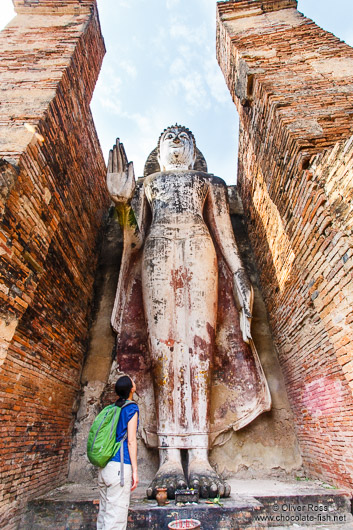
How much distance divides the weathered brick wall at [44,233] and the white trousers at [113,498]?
108 cm

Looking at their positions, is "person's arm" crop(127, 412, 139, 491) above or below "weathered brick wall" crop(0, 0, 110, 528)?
below

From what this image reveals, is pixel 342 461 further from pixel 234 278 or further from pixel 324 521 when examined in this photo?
pixel 234 278

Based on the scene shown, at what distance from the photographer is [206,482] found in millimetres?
3094

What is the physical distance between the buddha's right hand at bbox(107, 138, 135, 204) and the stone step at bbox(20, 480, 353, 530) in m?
3.21

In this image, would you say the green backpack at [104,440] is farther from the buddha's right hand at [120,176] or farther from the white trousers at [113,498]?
the buddha's right hand at [120,176]

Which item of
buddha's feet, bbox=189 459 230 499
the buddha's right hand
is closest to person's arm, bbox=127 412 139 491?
buddha's feet, bbox=189 459 230 499

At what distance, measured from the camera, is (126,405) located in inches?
98.2

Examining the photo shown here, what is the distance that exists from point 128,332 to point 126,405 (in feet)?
7.04

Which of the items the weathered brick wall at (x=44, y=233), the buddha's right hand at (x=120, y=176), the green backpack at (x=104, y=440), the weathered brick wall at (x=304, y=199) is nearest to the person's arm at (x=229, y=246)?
the weathered brick wall at (x=304, y=199)

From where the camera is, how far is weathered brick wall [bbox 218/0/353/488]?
3104mm

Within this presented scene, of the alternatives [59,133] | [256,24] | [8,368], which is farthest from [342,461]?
[256,24]

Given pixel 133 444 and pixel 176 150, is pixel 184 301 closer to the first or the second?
pixel 133 444

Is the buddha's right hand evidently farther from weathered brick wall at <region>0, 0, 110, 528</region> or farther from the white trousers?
the white trousers

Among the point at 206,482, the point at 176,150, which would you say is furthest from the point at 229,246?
the point at 206,482
